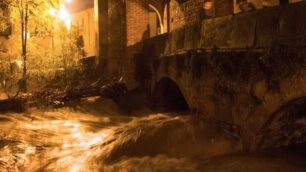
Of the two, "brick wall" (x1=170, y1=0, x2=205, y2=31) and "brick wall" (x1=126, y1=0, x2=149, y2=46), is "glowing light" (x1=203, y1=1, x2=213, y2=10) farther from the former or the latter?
"brick wall" (x1=126, y1=0, x2=149, y2=46)

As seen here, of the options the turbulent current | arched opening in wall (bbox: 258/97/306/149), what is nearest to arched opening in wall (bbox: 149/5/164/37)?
the turbulent current

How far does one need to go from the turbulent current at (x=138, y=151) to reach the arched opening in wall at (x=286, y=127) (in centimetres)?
20

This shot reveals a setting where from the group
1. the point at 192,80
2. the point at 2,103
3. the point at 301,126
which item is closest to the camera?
the point at 301,126

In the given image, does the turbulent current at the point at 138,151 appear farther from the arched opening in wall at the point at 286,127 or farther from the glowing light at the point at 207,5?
the glowing light at the point at 207,5

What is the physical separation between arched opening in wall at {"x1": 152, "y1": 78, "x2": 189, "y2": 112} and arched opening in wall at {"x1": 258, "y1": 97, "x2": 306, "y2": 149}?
5.05 metres

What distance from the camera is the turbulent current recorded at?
6.12 meters

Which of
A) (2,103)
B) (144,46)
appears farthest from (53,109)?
(144,46)

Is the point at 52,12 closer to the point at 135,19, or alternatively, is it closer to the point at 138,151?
the point at 135,19

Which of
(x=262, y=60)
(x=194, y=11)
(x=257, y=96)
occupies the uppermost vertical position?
(x=194, y=11)

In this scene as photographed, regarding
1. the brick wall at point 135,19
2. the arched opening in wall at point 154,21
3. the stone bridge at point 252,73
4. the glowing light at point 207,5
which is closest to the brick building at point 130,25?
the brick wall at point 135,19

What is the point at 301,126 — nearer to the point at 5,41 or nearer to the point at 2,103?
the point at 2,103

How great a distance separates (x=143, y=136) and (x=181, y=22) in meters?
5.68

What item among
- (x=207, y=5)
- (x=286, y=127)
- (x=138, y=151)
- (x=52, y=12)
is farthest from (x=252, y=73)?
(x=52, y=12)

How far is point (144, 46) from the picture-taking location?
12.9 metres
